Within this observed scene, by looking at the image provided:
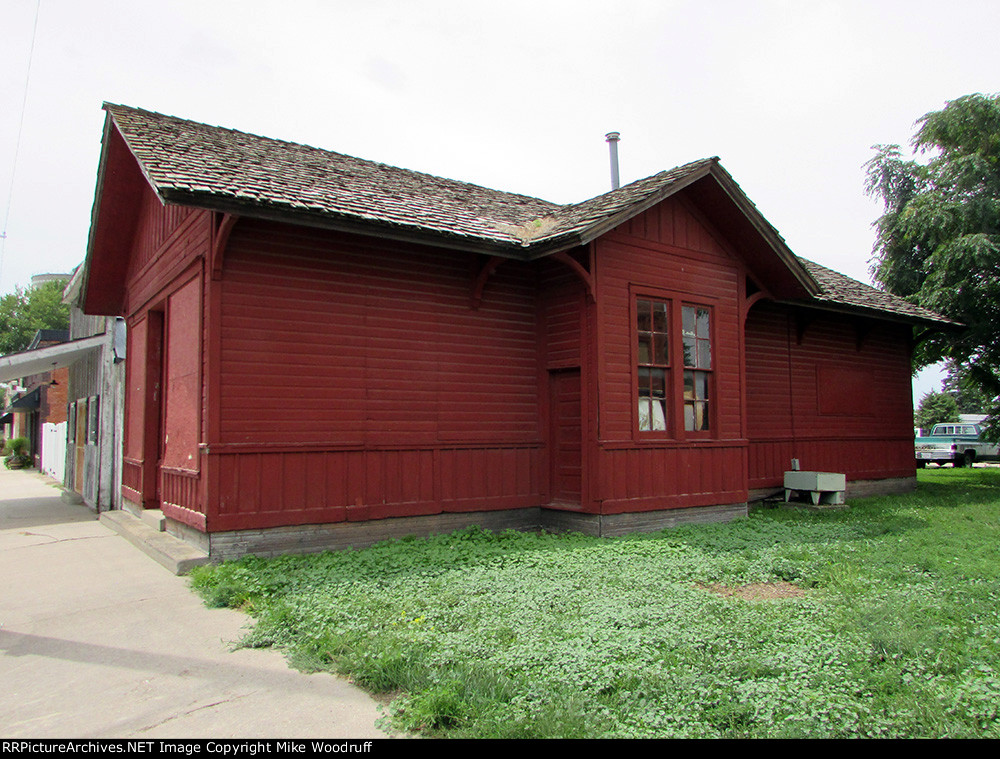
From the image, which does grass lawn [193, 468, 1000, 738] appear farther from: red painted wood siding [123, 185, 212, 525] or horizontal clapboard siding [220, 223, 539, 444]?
red painted wood siding [123, 185, 212, 525]

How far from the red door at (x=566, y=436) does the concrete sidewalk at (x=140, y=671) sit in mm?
4935

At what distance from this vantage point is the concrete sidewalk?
13.0 feet

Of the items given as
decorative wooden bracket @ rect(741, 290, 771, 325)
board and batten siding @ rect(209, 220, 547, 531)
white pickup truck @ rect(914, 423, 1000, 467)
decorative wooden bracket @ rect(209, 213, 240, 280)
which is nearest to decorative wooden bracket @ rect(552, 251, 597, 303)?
board and batten siding @ rect(209, 220, 547, 531)

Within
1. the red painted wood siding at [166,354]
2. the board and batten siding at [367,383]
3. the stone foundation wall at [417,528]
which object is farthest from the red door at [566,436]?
the red painted wood siding at [166,354]

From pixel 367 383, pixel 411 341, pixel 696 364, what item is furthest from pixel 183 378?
pixel 696 364

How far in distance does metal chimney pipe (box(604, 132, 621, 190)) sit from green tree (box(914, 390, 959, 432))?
4829 cm

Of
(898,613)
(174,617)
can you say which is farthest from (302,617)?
(898,613)

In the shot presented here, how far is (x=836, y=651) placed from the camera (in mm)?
4586

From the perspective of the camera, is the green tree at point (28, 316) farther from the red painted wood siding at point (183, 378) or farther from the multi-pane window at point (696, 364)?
the multi-pane window at point (696, 364)

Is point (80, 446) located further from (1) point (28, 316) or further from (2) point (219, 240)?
(1) point (28, 316)

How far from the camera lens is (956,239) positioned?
55.6 feet

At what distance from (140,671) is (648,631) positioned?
3417 millimetres

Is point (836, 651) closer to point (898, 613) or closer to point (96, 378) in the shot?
point (898, 613)

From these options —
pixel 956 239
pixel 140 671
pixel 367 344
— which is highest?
pixel 956 239
